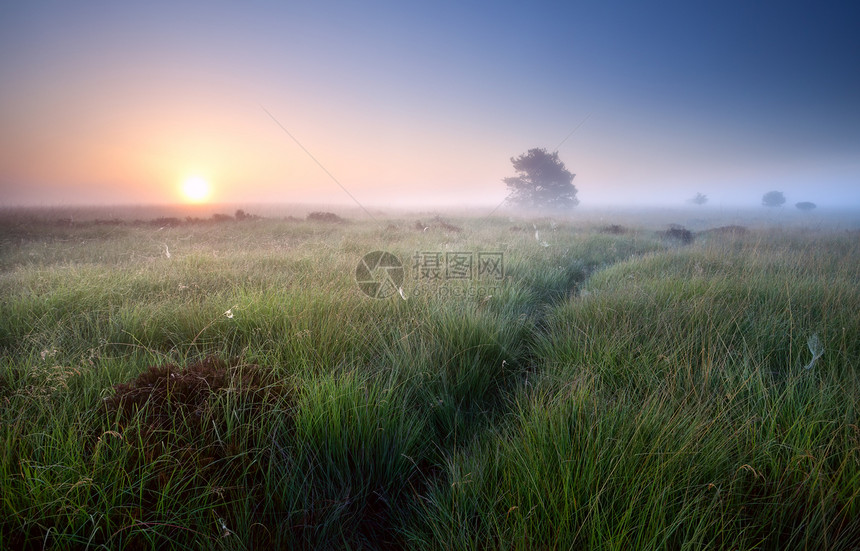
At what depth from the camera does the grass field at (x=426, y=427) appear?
1147 mm

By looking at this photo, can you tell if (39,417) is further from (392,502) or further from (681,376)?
(681,376)

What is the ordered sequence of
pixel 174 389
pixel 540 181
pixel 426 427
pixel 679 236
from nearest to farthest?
1. pixel 174 389
2. pixel 426 427
3. pixel 679 236
4. pixel 540 181

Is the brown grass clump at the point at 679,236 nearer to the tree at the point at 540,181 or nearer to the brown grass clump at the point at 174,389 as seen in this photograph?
the brown grass clump at the point at 174,389

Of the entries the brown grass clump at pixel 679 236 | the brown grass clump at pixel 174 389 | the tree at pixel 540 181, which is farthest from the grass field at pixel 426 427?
the tree at pixel 540 181

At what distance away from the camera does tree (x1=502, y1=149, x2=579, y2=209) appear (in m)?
31.6

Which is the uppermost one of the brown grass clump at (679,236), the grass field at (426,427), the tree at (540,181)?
the tree at (540,181)

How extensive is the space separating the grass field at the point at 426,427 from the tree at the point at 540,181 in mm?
30600

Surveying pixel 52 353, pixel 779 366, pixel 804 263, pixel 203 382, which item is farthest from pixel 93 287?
pixel 804 263

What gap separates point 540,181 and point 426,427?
33825mm

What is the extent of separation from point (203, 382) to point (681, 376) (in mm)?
2941

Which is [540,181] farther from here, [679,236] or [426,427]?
[426,427]

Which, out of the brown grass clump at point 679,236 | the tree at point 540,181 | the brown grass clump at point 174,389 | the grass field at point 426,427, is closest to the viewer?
the grass field at point 426,427

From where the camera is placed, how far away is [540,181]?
32.1 m

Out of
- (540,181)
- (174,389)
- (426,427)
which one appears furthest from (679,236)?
(540,181)
